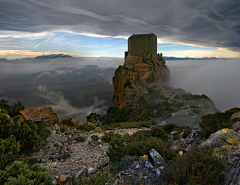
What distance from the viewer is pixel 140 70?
1412 inches

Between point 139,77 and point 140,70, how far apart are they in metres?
2.26

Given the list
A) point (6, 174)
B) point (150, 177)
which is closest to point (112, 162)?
point (150, 177)

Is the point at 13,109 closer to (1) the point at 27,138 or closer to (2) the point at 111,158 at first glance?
(1) the point at 27,138

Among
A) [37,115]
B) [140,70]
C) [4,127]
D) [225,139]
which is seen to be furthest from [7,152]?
[140,70]

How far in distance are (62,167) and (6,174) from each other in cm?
232

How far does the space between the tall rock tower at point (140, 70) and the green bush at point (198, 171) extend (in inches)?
1212

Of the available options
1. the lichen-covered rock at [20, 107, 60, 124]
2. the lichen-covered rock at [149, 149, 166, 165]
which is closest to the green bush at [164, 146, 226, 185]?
the lichen-covered rock at [149, 149, 166, 165]

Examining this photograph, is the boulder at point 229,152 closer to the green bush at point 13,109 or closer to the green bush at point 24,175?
the green bush at point 24,175

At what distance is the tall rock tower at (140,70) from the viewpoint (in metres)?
34.9

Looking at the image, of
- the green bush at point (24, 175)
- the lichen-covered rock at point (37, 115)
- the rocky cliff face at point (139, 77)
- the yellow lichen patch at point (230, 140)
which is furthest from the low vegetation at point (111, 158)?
the rocky cliff face at point (139, 77)

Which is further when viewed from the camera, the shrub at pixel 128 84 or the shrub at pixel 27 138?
the shrub at pixel 128 84

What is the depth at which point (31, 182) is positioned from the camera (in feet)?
9.62

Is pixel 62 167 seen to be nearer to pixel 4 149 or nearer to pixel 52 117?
pixel 4 149

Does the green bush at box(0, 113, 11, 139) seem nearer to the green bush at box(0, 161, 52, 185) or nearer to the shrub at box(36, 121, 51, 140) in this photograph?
the shrub at box(36, 121, 51, 140)
